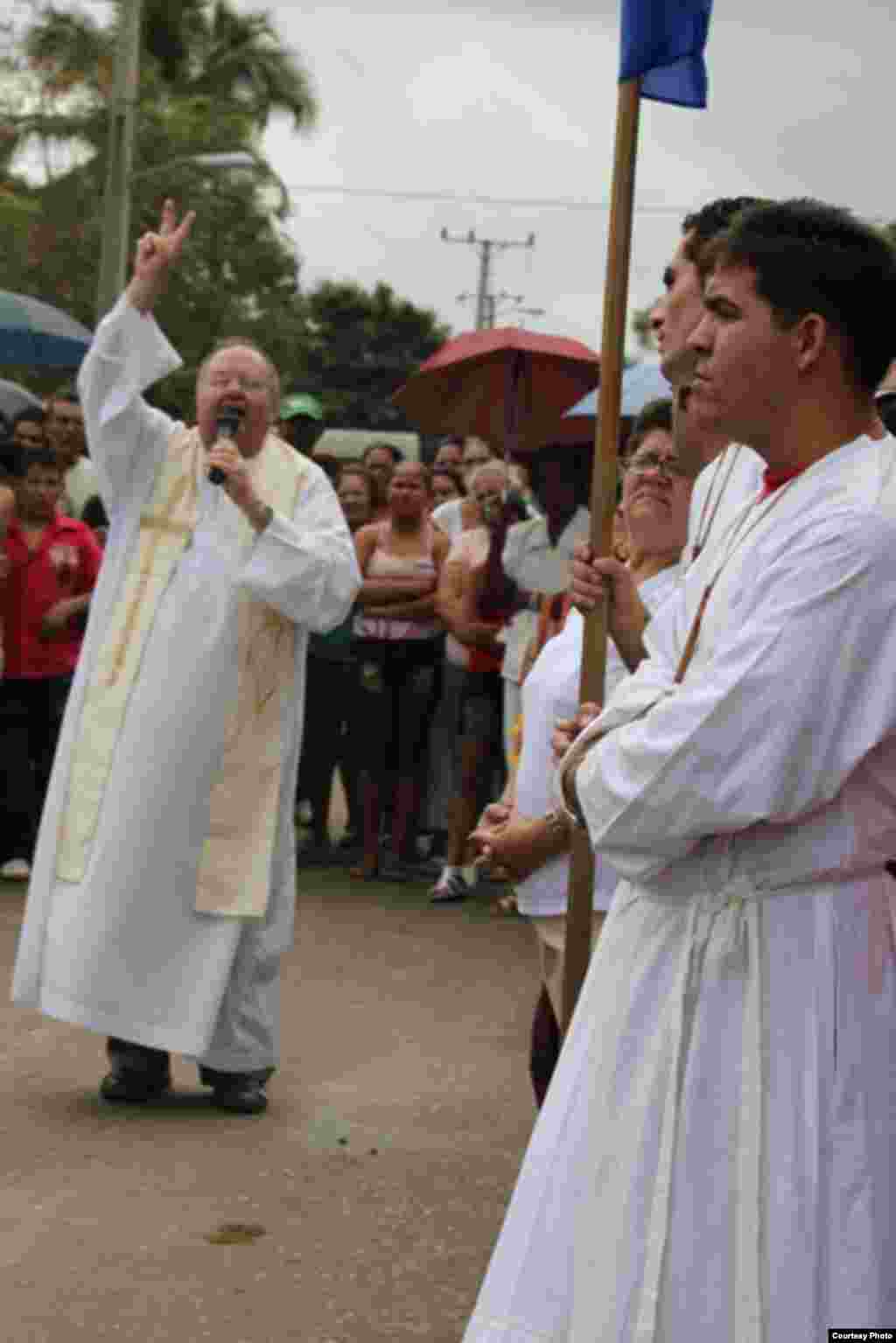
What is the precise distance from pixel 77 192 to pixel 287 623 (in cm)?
2887

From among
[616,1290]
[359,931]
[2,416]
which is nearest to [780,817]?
[616,1290]

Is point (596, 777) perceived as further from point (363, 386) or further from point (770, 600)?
point (363, 386)

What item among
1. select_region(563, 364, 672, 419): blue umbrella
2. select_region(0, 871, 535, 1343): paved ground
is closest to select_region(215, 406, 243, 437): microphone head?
select_region(0, 871, 535, 1343): paved ground

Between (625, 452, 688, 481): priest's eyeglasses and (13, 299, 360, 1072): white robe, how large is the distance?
201cm

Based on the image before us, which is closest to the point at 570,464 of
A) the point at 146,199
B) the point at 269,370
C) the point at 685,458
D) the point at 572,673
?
the point at 269,370

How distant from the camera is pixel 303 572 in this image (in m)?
7.18

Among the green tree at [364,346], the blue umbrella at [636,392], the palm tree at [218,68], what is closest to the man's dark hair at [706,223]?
the blue umbrella at [636,392]

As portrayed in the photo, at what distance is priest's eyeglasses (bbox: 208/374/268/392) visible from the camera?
7.27 metres

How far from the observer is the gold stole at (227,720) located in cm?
713

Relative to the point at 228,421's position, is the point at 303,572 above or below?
below

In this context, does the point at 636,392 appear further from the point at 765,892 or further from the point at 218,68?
the point at 218,68

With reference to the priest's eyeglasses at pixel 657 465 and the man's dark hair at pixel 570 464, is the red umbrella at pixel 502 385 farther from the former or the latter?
the priest's eyeglasses at pixel 657 465

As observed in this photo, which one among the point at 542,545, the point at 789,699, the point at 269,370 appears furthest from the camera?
the point at 542,545

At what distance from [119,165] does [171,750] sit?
67.6ft
